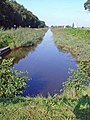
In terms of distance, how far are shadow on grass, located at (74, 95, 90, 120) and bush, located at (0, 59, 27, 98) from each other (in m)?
1.64

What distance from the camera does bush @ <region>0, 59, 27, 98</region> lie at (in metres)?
7.34

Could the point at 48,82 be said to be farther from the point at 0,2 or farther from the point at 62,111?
the point at 0,2

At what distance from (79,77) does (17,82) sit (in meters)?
1.68

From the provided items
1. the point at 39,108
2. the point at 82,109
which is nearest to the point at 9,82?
the point at 39,108

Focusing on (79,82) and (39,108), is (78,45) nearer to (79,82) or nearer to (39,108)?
(79,82)

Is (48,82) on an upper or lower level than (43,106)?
lower

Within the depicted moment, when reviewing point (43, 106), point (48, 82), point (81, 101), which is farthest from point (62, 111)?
point (48, 82)

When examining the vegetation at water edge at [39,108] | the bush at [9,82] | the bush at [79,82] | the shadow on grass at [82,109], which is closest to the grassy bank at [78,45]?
the bush at [79,82]

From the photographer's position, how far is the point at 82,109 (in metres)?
6.20

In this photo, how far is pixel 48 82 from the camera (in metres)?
13.0

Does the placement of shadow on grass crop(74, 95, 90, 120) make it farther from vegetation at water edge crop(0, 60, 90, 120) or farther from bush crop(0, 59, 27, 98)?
bush crop(0, 59, 27, 98)

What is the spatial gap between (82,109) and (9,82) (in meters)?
2.12

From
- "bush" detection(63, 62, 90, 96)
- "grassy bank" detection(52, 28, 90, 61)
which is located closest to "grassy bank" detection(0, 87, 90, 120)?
"bush" detection(63, 62, 90, 96)

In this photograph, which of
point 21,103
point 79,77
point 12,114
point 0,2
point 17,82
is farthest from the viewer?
point 0,2
